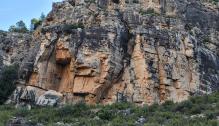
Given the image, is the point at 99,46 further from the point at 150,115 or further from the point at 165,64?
the point at 150,115

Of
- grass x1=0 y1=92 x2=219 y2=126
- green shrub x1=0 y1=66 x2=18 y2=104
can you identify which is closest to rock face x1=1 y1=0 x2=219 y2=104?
green shrub x1=0 y1=66 x2=18 y2=104

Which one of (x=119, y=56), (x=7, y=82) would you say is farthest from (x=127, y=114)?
(x=7, y=82)

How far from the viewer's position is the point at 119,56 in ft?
167

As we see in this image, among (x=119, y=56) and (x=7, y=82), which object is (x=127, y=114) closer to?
(x=119, y=56)

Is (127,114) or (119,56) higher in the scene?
(119,56)

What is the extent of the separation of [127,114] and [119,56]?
32.3 feet

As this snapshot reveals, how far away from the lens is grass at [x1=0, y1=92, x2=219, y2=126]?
3791 cm

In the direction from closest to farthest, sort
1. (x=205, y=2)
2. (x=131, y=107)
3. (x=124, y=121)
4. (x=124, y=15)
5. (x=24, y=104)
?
(x=124, y=121)
(x=131, y=107)
(x=24, y=104)
(x=124, y=15)
(x=205, y=2)

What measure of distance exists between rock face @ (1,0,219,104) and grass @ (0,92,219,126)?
457 centimetres

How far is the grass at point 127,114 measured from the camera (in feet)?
124

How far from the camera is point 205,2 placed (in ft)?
199

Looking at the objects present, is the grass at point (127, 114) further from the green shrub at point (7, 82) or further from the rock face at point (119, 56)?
the green shrub at point (7, 82)

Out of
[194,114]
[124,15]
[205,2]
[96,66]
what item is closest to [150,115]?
[194,114]

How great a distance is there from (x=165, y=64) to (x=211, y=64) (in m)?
4.91
